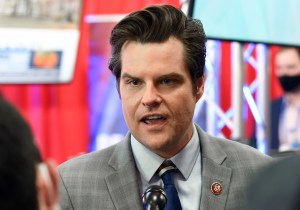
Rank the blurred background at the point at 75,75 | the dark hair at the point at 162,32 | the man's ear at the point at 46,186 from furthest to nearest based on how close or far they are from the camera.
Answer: the blurred background at the point at 75,75 < the dark hair at the point at 162,32 < the man's ear at the point at 46,186

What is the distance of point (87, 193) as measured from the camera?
2016 mm

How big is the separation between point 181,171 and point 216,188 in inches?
4.1

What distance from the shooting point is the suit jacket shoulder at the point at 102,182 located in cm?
199

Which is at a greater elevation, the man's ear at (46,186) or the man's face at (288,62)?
the man's ear at (46,186)

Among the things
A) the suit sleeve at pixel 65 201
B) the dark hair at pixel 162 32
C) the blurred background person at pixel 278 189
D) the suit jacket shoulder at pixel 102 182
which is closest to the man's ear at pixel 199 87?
the dark hair at pixel 162 32

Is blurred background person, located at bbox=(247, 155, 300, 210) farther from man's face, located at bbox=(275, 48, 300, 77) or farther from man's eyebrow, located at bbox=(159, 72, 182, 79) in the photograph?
man's face, located at bbox=(275, 48, 300, 77)

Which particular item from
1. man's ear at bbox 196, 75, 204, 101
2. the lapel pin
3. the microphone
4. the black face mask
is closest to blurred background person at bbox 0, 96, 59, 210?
the microphone

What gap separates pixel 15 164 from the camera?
2.87 ft

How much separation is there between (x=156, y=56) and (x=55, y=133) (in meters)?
2.80

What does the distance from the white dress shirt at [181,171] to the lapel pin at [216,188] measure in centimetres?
4

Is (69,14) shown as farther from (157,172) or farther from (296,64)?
(157,172)

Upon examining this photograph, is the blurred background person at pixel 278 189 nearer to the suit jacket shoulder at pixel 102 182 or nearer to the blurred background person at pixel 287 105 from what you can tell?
the suit jacket shoulder at pixel 102 182

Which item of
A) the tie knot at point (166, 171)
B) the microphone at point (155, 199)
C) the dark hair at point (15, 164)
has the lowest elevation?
the tie knot at point (166, 171)

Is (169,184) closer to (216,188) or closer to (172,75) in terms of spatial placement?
(216,188)
